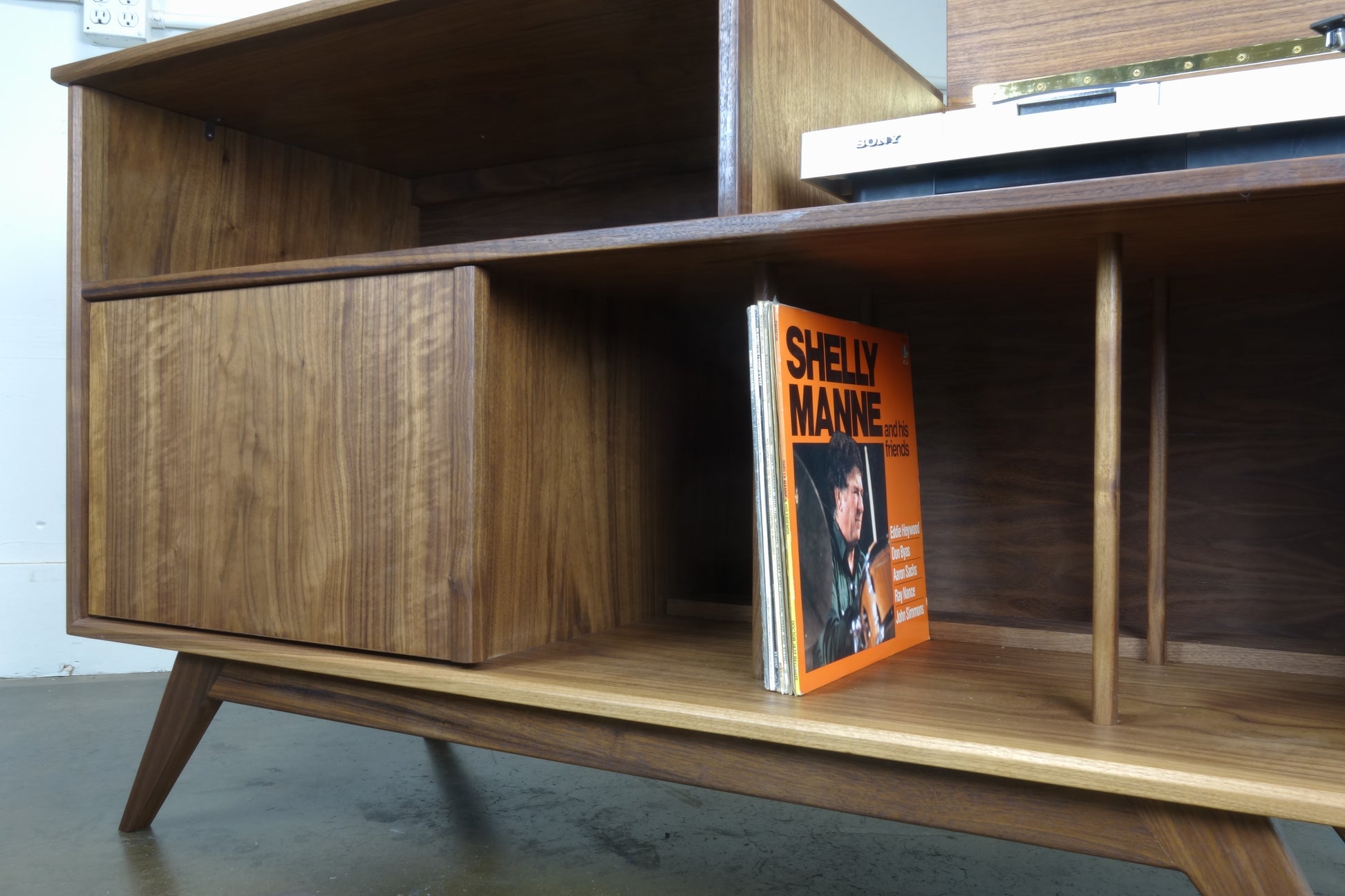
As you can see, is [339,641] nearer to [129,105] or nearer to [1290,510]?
[129,105]

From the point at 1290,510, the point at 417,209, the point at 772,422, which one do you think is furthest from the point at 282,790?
the point at 1290,510

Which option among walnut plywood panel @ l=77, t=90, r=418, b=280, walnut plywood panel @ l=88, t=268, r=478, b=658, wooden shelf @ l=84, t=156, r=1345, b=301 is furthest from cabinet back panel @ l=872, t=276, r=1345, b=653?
walnut plywood panel @ l=77, t=90, r=418, b=280

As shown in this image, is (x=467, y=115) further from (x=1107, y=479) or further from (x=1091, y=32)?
(x=1107, y=479)

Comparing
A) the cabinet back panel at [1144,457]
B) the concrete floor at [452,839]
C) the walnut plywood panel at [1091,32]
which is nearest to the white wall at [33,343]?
the concrete floor at [452,839]

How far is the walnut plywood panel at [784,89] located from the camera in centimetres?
79

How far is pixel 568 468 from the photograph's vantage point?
100 centimetres

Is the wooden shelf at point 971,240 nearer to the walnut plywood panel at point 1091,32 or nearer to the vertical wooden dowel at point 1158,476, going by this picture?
the vertical wooden dowel at point 1158,476

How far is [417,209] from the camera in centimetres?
164

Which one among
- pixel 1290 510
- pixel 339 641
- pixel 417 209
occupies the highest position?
pixel 417 209

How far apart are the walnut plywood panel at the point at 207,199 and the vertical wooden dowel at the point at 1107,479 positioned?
1.03 meters

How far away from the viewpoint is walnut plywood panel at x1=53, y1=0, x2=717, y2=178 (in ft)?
3.28

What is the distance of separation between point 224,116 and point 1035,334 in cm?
101

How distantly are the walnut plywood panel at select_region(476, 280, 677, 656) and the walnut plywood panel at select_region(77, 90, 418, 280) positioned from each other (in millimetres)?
559

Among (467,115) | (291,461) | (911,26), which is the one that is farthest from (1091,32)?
(911,26)
